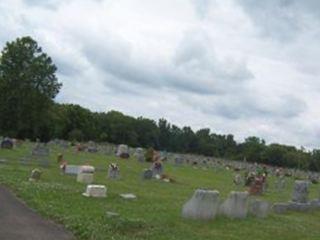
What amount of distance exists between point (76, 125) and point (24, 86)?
A: 41624 mm

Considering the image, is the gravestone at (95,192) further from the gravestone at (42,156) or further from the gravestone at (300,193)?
the gravestone at (42,156)

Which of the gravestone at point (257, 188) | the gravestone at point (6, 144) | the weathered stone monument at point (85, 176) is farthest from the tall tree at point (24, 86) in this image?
the weathered stone monument at point (85, 176)

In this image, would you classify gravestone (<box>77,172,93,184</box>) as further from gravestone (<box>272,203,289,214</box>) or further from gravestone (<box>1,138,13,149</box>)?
gravestone (<box>1,138,13,149</box>)

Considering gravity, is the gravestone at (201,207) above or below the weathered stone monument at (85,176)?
below

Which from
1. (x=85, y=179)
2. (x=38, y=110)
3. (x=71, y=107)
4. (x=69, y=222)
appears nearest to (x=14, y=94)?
(x=38, y=110)

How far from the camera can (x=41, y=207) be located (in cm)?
1856

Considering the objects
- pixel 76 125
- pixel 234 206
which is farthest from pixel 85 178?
pixel 76 125

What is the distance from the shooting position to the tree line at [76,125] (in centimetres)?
8775

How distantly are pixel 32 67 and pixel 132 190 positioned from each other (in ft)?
210

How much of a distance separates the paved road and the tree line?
69895mm

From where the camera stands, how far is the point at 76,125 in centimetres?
12912

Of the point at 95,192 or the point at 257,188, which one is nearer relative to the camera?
the point at 95,192

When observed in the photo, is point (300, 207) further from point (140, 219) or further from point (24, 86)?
point (24, 86)

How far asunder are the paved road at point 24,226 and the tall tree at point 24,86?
69406 millimetres
